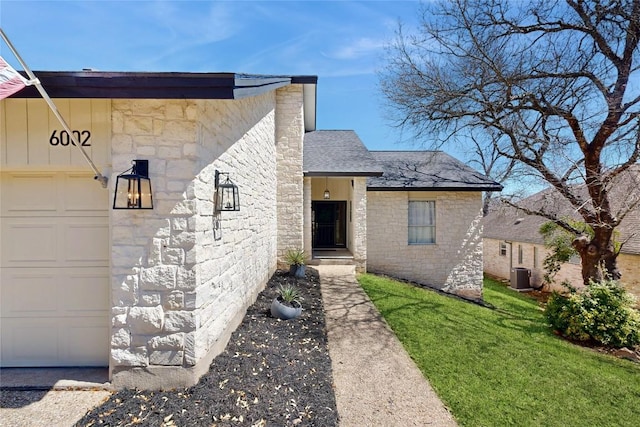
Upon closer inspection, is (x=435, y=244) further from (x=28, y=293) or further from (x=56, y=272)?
(x=28, y=293)

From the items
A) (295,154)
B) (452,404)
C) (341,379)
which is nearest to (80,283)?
(341,379)

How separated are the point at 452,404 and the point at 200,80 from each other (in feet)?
14.8

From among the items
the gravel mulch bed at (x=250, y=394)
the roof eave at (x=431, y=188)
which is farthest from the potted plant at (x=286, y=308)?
the roof eave at (x=431, y=188)

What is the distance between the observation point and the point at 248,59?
9359 millimetres

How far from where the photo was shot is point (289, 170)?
9.48 m

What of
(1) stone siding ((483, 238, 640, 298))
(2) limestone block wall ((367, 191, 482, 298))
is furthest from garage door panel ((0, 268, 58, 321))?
(1) stone siding ((483, 238, 640, 298))

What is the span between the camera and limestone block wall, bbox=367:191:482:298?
11102 mm

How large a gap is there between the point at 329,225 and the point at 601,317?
909cm

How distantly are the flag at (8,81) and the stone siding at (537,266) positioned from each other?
55.1 feet

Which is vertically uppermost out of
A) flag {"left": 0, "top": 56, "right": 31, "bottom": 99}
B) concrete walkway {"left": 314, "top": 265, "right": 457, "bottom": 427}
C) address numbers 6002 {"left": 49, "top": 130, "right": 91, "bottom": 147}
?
flag {"left": 0, "top": 56, "right": 31, "bottom": 99}

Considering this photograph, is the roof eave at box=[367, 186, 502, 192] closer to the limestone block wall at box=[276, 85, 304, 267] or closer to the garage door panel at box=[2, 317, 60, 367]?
the limestone block wall at box=[276, 85, 304, 267]

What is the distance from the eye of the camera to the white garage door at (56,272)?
368cm

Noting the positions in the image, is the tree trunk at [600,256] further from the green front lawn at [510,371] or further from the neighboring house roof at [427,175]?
the green front lawn at [510,371]

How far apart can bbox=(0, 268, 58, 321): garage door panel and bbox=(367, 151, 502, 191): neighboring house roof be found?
895cm
